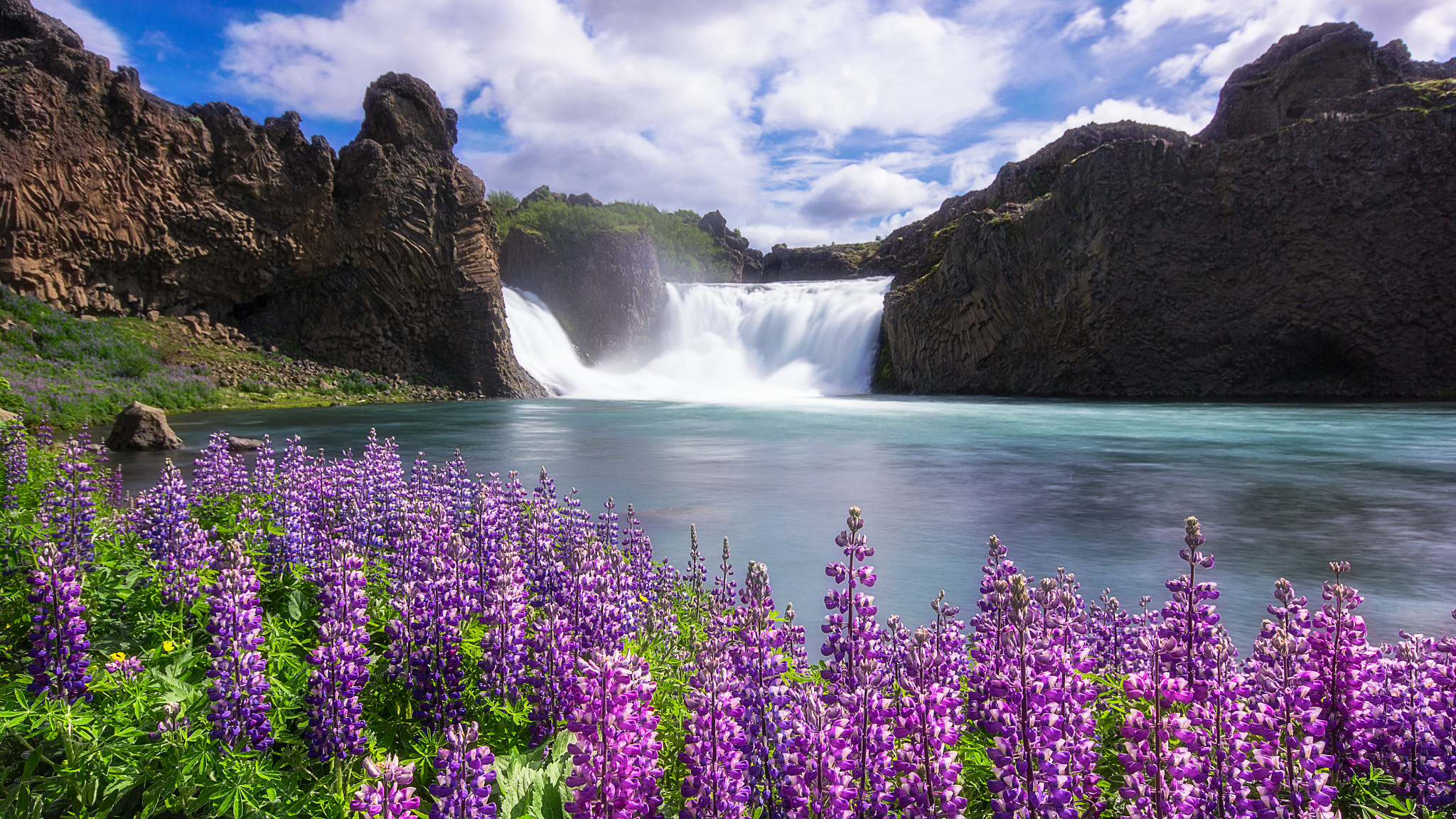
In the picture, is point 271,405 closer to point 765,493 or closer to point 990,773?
point 765,493

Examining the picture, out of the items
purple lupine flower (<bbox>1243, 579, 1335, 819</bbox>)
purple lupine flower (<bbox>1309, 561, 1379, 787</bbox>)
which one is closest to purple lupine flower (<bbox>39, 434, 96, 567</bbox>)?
purple lupine flower (<bbox>1243, 579, 1335, 819</bbox>)

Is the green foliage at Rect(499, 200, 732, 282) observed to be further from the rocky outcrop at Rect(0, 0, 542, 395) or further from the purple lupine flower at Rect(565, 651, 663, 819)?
the purple lupine flower at Rect(565, 651, 663, 819)

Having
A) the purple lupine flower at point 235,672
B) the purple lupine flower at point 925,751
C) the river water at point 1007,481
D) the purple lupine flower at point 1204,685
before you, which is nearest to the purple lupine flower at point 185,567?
the purple lupine flower at point 235,672

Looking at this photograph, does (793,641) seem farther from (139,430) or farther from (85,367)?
(85,367)

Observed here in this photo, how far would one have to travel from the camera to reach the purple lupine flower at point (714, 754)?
1.96 metres

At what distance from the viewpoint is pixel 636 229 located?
Answer: 2421 inches

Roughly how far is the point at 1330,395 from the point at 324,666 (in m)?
42.3

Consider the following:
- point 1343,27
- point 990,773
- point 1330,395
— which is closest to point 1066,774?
point 990,773

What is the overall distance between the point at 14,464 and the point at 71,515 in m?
3.31

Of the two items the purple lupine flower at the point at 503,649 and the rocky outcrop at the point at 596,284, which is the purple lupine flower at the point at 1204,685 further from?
the rocky outcrop at the point at 596,284

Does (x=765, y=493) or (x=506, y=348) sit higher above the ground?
(x=506, y=348)

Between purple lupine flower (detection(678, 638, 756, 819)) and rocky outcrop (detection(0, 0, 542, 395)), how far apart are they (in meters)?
42.2

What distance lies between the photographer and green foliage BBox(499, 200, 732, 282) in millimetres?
58969

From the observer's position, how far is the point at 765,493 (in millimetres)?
12523
